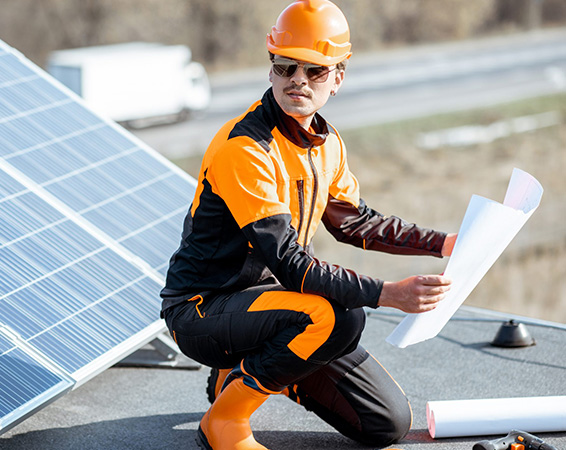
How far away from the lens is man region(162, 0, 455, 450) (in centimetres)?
307

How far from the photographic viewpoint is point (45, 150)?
4684mm

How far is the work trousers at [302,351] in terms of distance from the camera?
123 inches

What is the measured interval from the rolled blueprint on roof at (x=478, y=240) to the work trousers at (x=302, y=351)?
0.32m

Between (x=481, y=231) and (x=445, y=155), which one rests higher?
→ (x=481, y=231)

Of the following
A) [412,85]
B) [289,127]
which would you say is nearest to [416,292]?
[289,127]

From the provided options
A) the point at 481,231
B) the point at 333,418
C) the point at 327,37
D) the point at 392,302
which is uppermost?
the point at 327,37

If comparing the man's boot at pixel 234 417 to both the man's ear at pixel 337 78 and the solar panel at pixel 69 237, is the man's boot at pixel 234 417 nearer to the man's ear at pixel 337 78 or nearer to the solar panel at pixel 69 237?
the solar panel at pixel 69 237

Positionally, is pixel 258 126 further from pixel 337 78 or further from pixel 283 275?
pixel 283 275

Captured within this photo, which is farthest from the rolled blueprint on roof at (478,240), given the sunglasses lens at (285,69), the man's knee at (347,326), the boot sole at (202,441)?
the boot sole at (202,441)

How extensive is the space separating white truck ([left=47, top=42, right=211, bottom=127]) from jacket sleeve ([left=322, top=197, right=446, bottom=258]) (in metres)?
18.5

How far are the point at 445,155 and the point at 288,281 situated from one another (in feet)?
69.0

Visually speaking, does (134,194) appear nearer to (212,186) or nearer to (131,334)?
(131,334)

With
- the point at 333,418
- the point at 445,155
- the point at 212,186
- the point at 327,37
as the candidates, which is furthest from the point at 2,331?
the point at 445,155

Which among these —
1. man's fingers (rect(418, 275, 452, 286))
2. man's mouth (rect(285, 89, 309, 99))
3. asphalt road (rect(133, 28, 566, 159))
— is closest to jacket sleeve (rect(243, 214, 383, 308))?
man's fingers (rect(418, 275, 452, 286))
